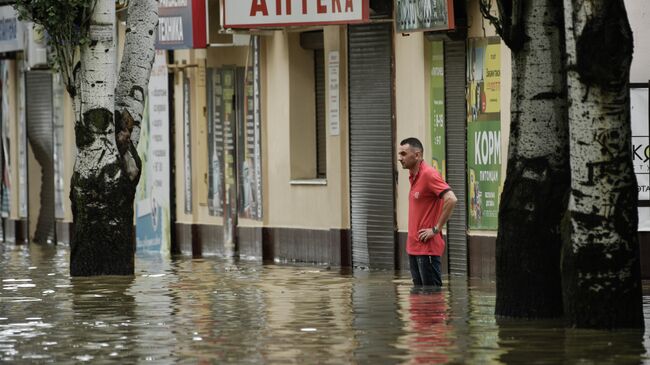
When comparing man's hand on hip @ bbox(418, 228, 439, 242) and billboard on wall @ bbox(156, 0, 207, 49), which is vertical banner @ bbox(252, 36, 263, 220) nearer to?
billboard on wall @ bbox(156, 0, 207, 49)

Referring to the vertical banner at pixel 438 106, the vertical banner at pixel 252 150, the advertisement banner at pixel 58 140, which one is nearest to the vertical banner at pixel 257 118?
the vertical banner at pixel 252 150

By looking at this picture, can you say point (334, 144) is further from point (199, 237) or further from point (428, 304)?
point (428, 304)

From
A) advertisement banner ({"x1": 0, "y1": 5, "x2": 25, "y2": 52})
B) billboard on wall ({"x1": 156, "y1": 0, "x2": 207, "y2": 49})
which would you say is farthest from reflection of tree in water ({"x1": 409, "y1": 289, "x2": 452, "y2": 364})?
advertisement banner ({"x1": 0, "y1": 5, "x2": 25, "y2": 52})

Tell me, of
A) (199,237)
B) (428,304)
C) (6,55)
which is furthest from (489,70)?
(6,55)

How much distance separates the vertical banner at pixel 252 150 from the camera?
31047mm

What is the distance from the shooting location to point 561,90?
16250 millimetres

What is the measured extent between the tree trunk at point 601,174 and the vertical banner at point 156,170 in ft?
64.2

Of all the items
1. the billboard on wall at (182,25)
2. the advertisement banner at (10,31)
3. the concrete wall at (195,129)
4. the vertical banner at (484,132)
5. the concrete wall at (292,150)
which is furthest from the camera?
the advertisement banner at (10,31)

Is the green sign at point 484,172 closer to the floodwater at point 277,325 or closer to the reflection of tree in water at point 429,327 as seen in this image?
the floodwater at point 277,325

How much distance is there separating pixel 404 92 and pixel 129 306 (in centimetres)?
807

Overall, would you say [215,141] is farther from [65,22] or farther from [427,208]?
[427,208]

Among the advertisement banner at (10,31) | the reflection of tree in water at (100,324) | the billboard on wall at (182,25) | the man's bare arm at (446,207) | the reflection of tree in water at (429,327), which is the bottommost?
the reflection of tree in water at (429,327)

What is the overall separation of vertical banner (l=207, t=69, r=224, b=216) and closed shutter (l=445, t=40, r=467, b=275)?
25.6 feet

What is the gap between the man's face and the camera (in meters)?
20.5
